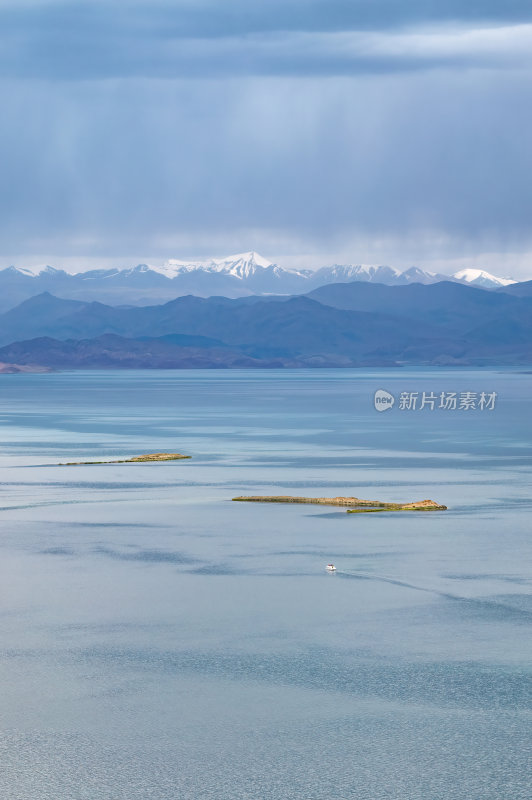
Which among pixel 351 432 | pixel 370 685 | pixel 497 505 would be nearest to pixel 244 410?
pixel 351 432

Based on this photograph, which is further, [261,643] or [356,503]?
[356,503]

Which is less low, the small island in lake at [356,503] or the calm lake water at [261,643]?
the small island in lake at [356,503]

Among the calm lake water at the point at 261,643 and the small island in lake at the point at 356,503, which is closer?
the calm lake water at the point at 261,643

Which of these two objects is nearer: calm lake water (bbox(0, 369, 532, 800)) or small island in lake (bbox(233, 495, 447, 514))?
calm lake water (bbox(0, 369, 532, 800))

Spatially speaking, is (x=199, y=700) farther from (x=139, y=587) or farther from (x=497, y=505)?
(x=497, y=505)

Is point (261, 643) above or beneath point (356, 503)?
beneath
